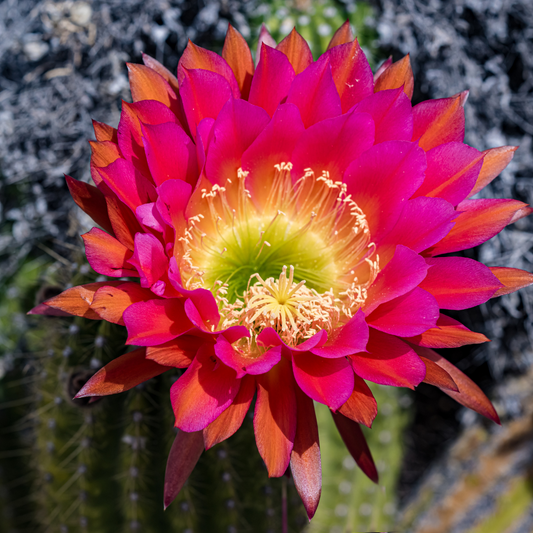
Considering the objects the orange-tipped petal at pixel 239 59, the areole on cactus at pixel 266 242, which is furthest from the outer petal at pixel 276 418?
the orange-tipped petal at pixel 239 59

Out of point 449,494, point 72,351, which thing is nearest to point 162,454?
point 72,351

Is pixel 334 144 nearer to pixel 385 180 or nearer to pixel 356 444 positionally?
pixel 385 180

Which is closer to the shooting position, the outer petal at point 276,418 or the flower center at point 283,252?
the outer petal at point 276,418

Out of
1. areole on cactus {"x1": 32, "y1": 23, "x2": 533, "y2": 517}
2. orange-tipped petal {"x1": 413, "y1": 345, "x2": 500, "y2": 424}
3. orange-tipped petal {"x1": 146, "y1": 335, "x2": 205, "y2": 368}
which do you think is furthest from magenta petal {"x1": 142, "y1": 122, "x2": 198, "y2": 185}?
orange-tipped petal {"x1": 413, "y1": 345, "x2": 500, "y2": 424}

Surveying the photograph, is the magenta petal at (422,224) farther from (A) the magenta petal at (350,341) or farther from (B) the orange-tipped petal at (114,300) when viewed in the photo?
(B) the orange-tipped petal at (114,300)

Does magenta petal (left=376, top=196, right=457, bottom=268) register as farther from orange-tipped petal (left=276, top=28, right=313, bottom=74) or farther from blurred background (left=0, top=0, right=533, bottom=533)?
blurred background (left=0, top=0, right=533, bottom=533)
